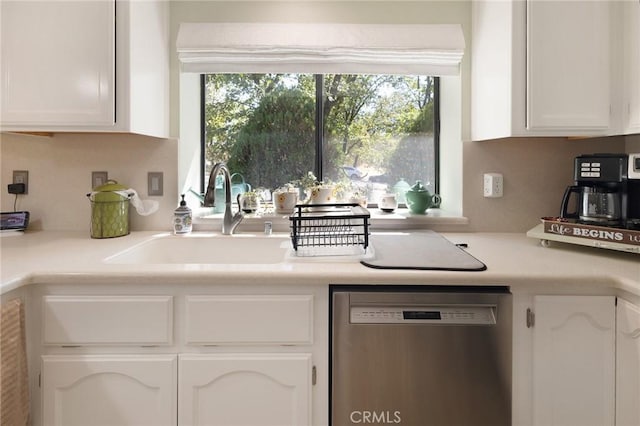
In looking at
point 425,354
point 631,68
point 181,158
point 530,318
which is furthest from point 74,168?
point 631,68

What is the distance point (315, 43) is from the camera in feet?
6.17

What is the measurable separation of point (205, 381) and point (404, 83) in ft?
5.81

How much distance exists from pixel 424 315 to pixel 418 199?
2.94 ft

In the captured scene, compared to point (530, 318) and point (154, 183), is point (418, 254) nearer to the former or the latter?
point (530, 318)

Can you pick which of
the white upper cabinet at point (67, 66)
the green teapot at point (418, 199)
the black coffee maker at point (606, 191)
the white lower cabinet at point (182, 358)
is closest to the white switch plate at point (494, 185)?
the green teapot at point (418, 199)

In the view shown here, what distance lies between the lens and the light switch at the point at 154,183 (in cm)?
190

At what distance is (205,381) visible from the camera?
3.89 feet

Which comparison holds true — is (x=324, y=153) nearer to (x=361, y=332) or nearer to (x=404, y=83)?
(x=404, y=83)

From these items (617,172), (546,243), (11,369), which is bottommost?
(11,369)

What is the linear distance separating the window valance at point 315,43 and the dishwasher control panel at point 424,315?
1279 mm

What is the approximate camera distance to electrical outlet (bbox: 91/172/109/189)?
74.2 inches

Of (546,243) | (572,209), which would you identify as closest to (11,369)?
(546,243)

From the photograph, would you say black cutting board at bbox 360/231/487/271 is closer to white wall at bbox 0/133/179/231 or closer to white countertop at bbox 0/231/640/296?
white countertop at bbox 0/231/640/296

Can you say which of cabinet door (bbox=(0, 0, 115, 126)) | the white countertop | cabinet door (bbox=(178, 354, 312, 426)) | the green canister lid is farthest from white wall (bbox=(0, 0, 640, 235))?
cabinet door (bbox=(178, 354, 312, 426))
